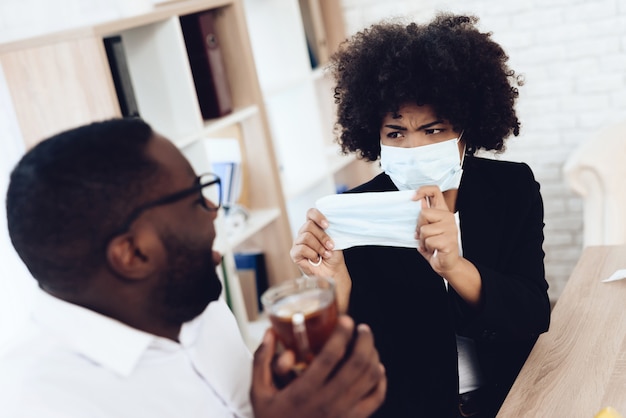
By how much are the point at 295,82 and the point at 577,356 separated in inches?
76.6

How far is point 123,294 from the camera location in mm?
1003

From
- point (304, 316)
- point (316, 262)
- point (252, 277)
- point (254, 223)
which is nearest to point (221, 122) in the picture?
point (254, 223)

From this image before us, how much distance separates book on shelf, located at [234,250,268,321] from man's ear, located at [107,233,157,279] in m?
1.84

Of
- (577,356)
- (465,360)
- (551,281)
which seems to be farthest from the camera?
(551,281)

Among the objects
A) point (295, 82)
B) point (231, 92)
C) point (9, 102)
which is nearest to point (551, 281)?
point (295, 82)

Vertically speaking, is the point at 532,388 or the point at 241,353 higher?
the point at 241,353

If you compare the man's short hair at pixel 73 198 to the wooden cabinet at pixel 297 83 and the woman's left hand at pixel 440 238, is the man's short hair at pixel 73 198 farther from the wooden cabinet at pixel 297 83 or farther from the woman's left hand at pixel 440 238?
the wooden cabinet at pixel 297 83

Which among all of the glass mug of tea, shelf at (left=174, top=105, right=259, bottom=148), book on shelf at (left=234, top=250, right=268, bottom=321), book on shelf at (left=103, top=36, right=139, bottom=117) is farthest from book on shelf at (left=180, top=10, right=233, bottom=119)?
the glass mug of tea

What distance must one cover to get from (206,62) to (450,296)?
4.66 ft

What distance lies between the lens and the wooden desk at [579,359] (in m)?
1.27

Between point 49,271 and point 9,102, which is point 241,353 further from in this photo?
point 9,102

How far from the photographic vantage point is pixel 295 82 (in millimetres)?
3080

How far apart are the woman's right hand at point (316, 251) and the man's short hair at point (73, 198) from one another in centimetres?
59

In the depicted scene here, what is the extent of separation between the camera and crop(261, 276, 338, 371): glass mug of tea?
90 cm
